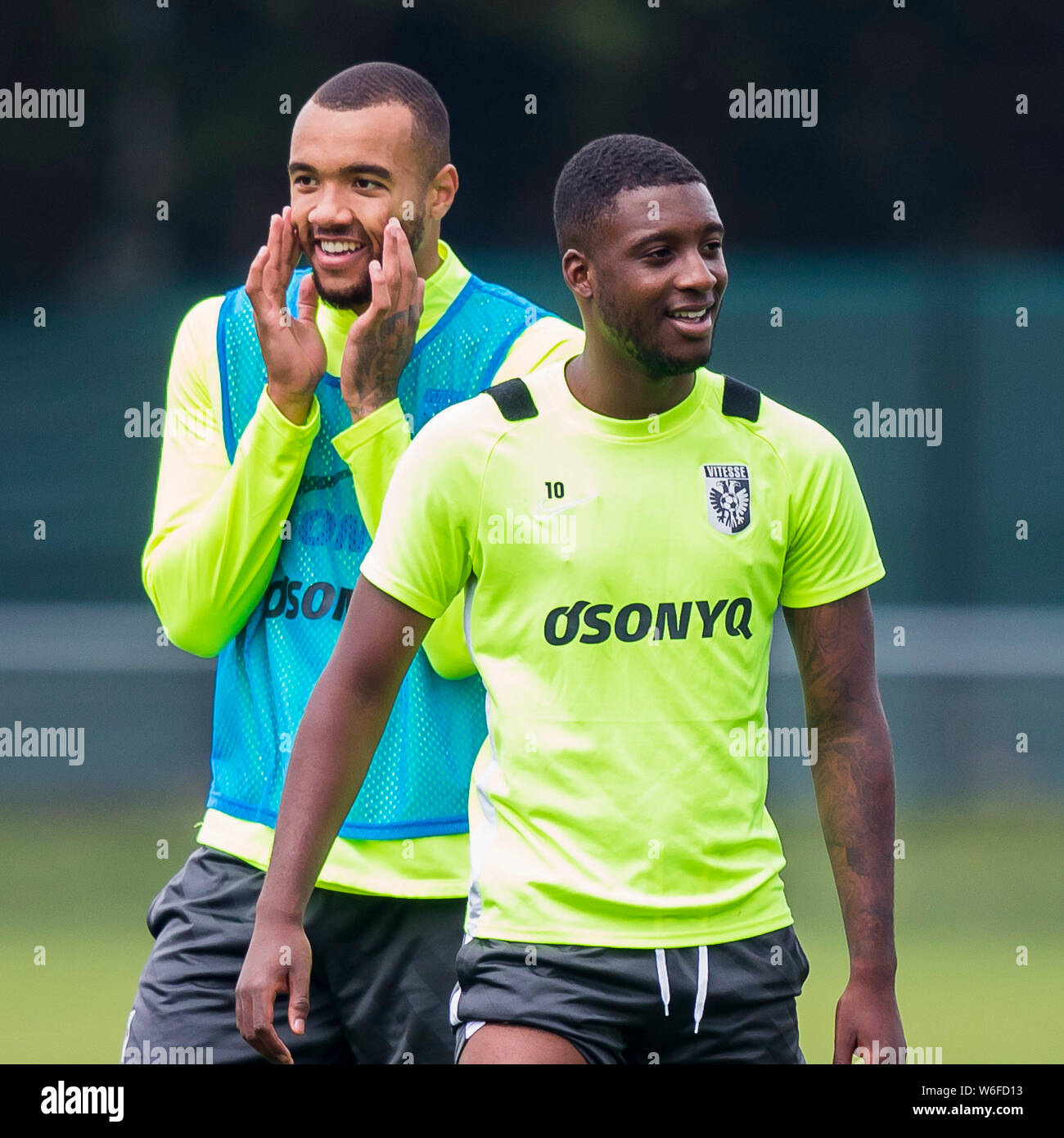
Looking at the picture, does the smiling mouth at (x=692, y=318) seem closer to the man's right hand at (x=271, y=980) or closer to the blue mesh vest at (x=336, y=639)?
the blue mesh vest at (x=336, y=639)

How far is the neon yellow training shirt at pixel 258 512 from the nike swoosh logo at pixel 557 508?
32 cm

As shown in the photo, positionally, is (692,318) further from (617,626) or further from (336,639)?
(336,639)

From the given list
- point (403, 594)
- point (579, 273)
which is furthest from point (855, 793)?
point (579, 273)

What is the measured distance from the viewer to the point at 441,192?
2955 millimetres

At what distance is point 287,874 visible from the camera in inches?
97.6

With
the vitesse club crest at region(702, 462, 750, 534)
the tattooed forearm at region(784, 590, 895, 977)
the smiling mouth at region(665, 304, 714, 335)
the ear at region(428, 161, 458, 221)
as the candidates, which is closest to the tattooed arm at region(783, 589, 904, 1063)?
the tattooed forearm at region(784, 590, 895, 977)

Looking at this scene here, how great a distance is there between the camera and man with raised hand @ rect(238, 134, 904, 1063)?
2377mm

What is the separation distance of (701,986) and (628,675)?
1.29 ft

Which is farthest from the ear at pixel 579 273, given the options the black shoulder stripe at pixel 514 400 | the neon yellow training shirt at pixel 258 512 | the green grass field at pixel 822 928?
the green grass field at pixel 822 928

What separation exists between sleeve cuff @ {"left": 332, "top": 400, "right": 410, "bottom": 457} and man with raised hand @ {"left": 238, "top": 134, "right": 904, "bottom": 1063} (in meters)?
0.24

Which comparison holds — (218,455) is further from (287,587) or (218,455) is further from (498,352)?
(498,352)

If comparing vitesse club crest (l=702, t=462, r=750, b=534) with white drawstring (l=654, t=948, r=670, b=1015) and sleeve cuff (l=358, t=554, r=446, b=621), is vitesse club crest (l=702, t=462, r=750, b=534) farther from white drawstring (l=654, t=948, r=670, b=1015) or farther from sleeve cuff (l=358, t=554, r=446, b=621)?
white drawstring (l=654, t=948, r=670, b=1015)
